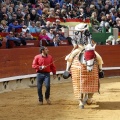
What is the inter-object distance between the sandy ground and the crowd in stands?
2.07 m

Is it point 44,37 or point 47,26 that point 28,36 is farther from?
point 47,26

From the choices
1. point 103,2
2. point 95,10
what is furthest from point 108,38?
point 103,2

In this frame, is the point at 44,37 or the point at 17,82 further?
the point at 44,37

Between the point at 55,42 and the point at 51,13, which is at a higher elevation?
the point at 51,13

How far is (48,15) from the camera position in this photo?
59.5 feet

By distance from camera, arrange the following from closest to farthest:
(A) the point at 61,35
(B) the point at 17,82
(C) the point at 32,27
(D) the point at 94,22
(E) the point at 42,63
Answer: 1. (E) the point at 42,63
2. (B) the point at 17,82
3. (C) the point at 32,27
4. (A) the point at 61,35
5. (D) the point at 94,22

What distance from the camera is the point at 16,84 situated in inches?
563

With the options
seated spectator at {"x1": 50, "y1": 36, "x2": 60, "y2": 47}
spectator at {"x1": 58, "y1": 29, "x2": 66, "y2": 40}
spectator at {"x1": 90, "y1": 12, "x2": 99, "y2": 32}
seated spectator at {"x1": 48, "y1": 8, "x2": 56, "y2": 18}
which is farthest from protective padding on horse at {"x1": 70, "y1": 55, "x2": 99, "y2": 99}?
spectator at {"x1": 90, "y1": 12, "x2": 99, "y2": 32}

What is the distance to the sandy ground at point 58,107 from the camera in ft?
30.3

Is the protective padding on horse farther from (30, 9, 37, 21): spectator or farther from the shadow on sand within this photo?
(30, 9, 37, 21): spectator

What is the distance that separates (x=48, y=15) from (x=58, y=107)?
810 centimetres

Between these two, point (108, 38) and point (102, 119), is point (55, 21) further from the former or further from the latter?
point (102, 119)

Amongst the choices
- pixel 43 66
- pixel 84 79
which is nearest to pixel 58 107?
pixel 84 79

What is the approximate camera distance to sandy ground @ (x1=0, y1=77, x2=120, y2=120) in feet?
30.3
